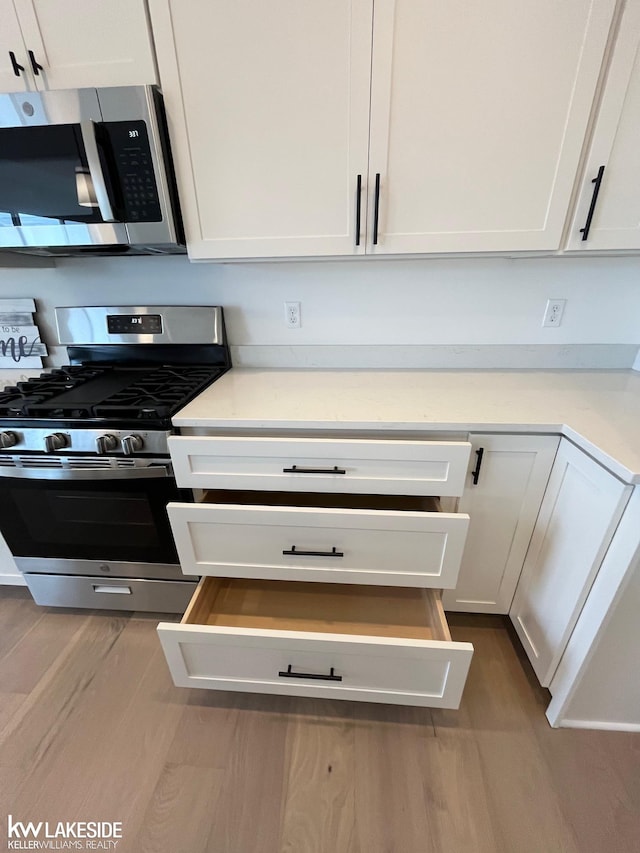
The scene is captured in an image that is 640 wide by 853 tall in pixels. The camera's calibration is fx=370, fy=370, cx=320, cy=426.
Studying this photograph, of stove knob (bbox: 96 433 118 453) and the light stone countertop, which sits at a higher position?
the light stone countertop

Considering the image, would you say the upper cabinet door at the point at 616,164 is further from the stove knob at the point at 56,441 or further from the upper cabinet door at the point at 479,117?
the stove knob at the point at 56,441

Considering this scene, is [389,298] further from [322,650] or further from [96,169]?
[322,650]

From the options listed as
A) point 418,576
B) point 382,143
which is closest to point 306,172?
point 382,143

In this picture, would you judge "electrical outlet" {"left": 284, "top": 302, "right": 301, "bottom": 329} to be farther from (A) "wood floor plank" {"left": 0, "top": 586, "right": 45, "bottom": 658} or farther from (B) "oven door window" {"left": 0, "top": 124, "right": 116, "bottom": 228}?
(A) "wood floor plank" {"left": 0, "top": 586, "right": 45, "bottom": 658}

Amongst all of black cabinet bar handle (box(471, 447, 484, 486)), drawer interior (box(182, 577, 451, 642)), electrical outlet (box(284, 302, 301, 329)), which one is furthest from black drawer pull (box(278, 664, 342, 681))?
electrical outlet (box(284, 302, 301, 329))

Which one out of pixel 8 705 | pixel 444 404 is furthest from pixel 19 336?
pixel 444 404

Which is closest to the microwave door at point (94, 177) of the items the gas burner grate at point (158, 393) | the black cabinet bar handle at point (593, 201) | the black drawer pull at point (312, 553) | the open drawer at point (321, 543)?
the gas burner grate at point (158, 393)

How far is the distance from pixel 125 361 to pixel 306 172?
1.03 m

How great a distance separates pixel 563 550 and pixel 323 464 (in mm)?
734

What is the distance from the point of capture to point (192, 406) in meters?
1.17

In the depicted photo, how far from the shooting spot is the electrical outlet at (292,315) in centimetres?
150

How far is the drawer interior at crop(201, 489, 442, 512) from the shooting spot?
1259 mm

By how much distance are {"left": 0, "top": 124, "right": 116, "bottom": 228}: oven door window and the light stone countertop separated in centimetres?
66

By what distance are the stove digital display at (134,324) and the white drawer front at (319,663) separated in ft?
3.62
